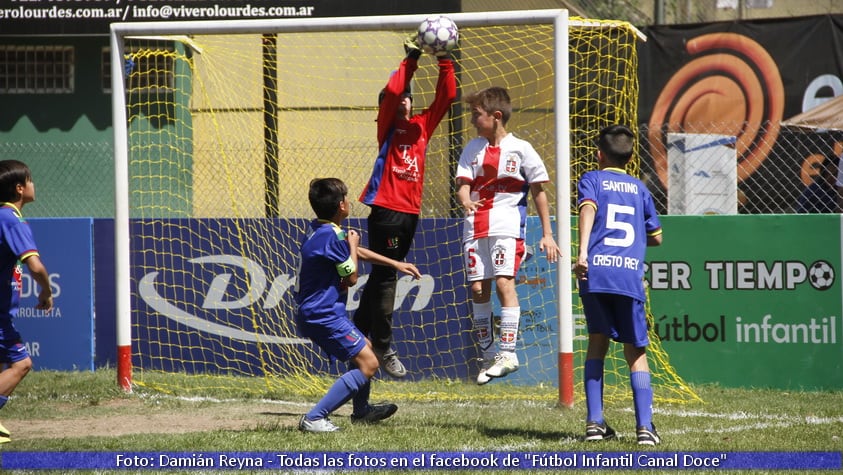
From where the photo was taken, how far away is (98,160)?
48.5 feet

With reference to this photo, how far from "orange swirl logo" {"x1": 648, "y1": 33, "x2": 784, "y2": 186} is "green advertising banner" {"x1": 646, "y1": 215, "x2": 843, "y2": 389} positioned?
5.25 meters

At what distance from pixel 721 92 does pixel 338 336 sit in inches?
393

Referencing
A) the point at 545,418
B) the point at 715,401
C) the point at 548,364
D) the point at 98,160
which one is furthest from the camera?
the point at 98,160

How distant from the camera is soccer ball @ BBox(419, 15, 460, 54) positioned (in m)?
7.04

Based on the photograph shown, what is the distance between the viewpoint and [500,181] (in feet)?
23.8

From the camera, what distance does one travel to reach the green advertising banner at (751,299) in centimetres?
851

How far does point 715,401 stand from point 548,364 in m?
1.69

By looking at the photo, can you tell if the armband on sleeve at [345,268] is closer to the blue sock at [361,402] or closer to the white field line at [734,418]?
the blue sock at [361,402]

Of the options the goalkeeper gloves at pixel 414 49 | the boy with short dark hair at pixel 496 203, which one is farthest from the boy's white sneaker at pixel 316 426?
the goalkeeper gloves at pixel 414 49

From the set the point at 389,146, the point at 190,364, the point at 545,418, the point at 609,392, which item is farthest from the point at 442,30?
the point at 190,364

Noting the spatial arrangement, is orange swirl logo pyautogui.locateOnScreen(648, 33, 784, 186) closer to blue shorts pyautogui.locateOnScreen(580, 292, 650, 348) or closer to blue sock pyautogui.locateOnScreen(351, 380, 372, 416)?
blue sock pyautogui.locateOnScreen(351, 380, 372, 416)

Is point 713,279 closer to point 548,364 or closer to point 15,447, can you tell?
point 548,364

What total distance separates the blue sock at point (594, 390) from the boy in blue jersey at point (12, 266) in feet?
10.6

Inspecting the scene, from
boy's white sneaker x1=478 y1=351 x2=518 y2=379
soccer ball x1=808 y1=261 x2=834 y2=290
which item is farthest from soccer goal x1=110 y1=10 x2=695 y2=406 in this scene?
soccer ball x1=808 y1=261 x2=834 y2=290
